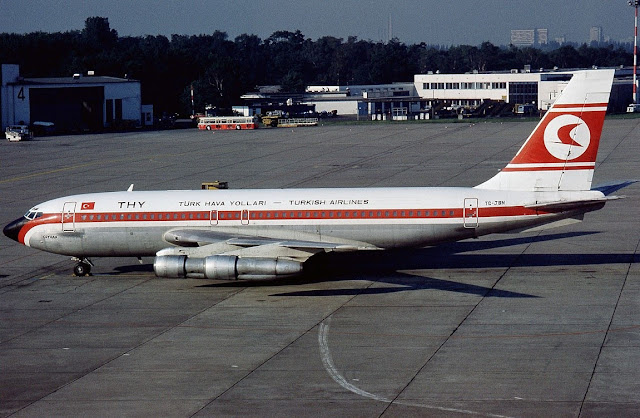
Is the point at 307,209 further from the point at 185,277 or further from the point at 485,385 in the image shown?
the point at 485,385

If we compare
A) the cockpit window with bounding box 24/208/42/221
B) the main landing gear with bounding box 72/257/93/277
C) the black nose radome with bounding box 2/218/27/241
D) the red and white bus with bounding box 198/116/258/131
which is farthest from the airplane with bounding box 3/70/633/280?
the red and white bus with bounding box 198/116/258/131

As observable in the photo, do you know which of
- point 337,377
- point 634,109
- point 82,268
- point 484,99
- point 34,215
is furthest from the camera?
point 484,99

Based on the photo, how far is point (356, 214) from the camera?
39.8 m

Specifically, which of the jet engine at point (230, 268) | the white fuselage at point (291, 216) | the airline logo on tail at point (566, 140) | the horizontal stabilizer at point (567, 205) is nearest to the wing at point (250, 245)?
the white fuselage at point (291, 216)

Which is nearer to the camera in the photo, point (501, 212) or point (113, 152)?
point (501, 212)

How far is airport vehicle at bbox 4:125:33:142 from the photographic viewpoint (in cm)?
12575

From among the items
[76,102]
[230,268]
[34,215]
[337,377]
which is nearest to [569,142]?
[230,268]

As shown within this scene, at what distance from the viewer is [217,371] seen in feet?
92.4

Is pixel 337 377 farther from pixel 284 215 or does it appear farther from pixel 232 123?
pixel 232 123

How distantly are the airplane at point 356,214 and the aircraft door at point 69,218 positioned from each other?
0.25ft

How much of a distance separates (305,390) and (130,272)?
19.6m

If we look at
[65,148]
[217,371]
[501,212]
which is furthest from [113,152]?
[217,371]

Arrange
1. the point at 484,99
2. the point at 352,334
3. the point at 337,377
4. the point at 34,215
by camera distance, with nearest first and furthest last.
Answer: the point at 337,377
the point at 352,334
the point at 34,215
the point at 484,99

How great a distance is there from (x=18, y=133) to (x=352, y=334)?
104 meters
